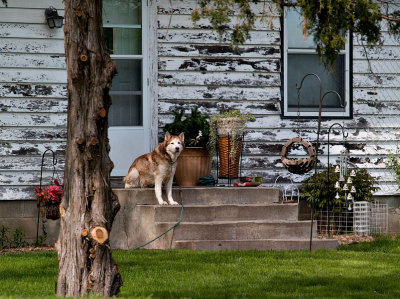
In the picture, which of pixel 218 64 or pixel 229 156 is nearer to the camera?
pixel 229 156

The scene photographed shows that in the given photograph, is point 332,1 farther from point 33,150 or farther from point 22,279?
point 33,150

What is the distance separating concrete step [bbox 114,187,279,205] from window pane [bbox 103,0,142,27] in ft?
8.66

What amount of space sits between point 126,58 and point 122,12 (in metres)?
0.67

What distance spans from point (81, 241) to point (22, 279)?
1.70 metres

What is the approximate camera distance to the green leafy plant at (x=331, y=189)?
11266 millimetres

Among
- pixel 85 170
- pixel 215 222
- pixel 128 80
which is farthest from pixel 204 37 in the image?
pixel 85 170

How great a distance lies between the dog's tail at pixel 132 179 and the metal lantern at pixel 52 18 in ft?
7.72

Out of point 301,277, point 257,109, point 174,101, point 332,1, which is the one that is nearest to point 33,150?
point 174,101

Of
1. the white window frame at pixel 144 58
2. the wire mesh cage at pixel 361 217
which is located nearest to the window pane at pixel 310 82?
the wire mesh cage at pixel 361 217

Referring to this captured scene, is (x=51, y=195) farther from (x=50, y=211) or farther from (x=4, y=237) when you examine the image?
(x=4, y=237)

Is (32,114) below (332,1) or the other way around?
below

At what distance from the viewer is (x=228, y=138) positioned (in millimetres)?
10844

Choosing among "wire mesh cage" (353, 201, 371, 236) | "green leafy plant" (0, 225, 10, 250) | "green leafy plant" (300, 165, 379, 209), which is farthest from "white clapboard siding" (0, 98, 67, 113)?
"wire mesh cage" (353, 201, 371, 236)

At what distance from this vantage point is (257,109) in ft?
38.2
